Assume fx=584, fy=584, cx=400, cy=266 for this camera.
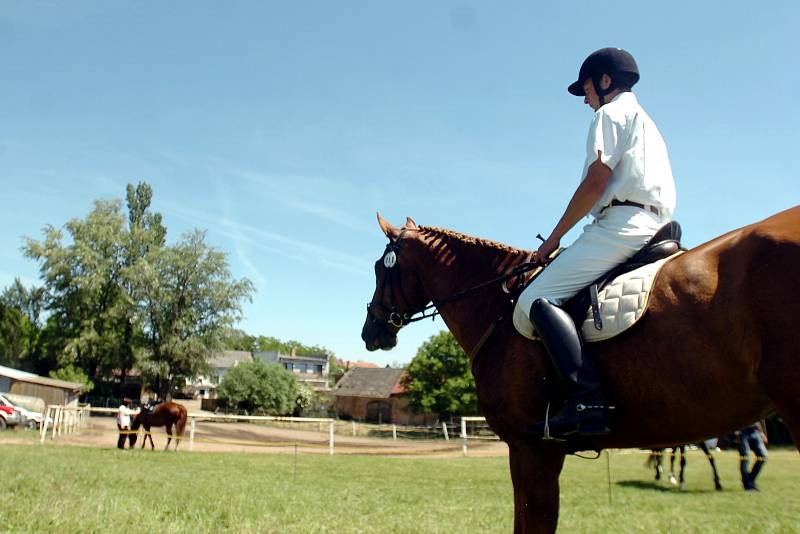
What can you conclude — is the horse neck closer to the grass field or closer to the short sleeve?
the short sleeve

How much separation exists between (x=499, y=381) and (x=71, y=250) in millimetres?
58270

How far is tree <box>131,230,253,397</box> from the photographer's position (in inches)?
2050

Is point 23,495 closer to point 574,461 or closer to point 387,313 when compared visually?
point 387,313

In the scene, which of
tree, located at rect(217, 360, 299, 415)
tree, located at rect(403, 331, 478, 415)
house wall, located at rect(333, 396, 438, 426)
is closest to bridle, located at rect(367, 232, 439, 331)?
tree, located at rect(403, 331, 478, 415)

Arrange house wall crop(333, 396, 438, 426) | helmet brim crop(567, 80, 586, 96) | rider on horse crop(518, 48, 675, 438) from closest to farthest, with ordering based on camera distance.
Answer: rider on horse crop(518, 48, 675, 438) < helmet brim crop(567, 80, 586, 96) < house wall crop(333, 396, 438, 426)

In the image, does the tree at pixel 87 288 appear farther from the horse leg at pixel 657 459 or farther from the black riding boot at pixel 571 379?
the black riding boot at pixel 571 379

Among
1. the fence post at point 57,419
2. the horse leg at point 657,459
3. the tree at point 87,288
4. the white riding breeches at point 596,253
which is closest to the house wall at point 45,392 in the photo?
the tree at point 87,288

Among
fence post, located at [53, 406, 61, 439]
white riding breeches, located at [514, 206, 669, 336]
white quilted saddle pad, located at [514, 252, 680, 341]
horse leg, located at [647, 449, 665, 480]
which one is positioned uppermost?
white riding breeches, located at [514, 206, 669, 336]

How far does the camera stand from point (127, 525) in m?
6.04

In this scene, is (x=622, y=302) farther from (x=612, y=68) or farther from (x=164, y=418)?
(x=164, y=418)

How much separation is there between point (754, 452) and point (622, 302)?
42.0ft

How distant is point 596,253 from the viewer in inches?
140

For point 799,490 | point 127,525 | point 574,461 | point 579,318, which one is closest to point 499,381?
point 579,318

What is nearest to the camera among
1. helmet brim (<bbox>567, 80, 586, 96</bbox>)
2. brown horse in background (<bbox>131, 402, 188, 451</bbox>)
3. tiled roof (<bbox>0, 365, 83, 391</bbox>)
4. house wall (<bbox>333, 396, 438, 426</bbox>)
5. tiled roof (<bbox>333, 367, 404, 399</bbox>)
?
helmet brim (<bbox>567, 80, 586, 96</bbox>)
